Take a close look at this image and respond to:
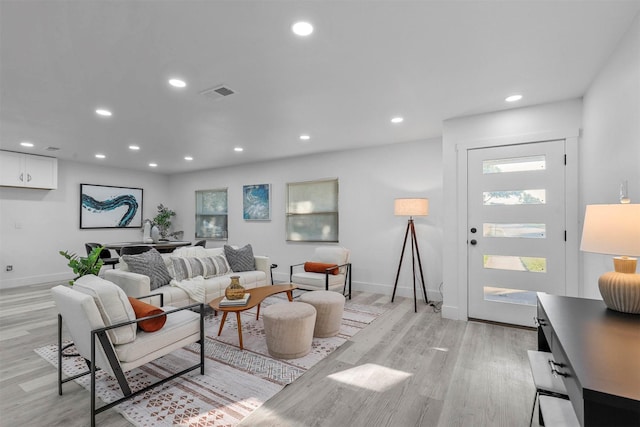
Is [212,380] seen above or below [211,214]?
below

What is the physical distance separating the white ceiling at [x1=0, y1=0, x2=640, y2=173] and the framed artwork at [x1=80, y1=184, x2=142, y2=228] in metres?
2.78

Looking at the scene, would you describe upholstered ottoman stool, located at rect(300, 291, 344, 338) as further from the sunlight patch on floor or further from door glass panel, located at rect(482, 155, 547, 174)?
door glass panel, located at rect(482, 155, 547, 174)

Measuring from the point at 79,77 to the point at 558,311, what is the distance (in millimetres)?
3912

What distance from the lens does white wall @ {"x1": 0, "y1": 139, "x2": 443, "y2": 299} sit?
4.89 metres

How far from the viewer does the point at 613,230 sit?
160cm

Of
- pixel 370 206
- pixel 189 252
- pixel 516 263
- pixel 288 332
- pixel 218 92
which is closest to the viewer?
pixel 288 332

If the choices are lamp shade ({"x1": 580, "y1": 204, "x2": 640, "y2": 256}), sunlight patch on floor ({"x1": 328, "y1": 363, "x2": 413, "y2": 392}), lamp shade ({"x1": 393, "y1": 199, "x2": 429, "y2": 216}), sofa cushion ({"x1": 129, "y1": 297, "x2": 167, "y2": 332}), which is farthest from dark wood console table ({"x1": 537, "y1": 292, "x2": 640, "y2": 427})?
lamp shade ({"x1": 393, "y1": 199, "x2": 429, "y2": 216})

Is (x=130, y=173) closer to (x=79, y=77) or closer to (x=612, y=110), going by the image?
(x=79, y=77)

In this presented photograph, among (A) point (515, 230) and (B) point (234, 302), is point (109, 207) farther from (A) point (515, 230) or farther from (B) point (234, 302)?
(A) point (515, 230)

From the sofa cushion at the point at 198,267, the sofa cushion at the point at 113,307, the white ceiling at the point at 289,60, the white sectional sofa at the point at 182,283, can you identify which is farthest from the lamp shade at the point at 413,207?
the sofa cushion at the point at 113,307

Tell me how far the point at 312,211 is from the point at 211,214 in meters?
2.89

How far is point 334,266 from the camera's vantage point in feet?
15.5

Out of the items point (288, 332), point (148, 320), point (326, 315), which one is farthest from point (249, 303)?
point (148, 320)

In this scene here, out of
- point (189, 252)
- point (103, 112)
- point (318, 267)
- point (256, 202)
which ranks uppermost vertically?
point (103, 112)
